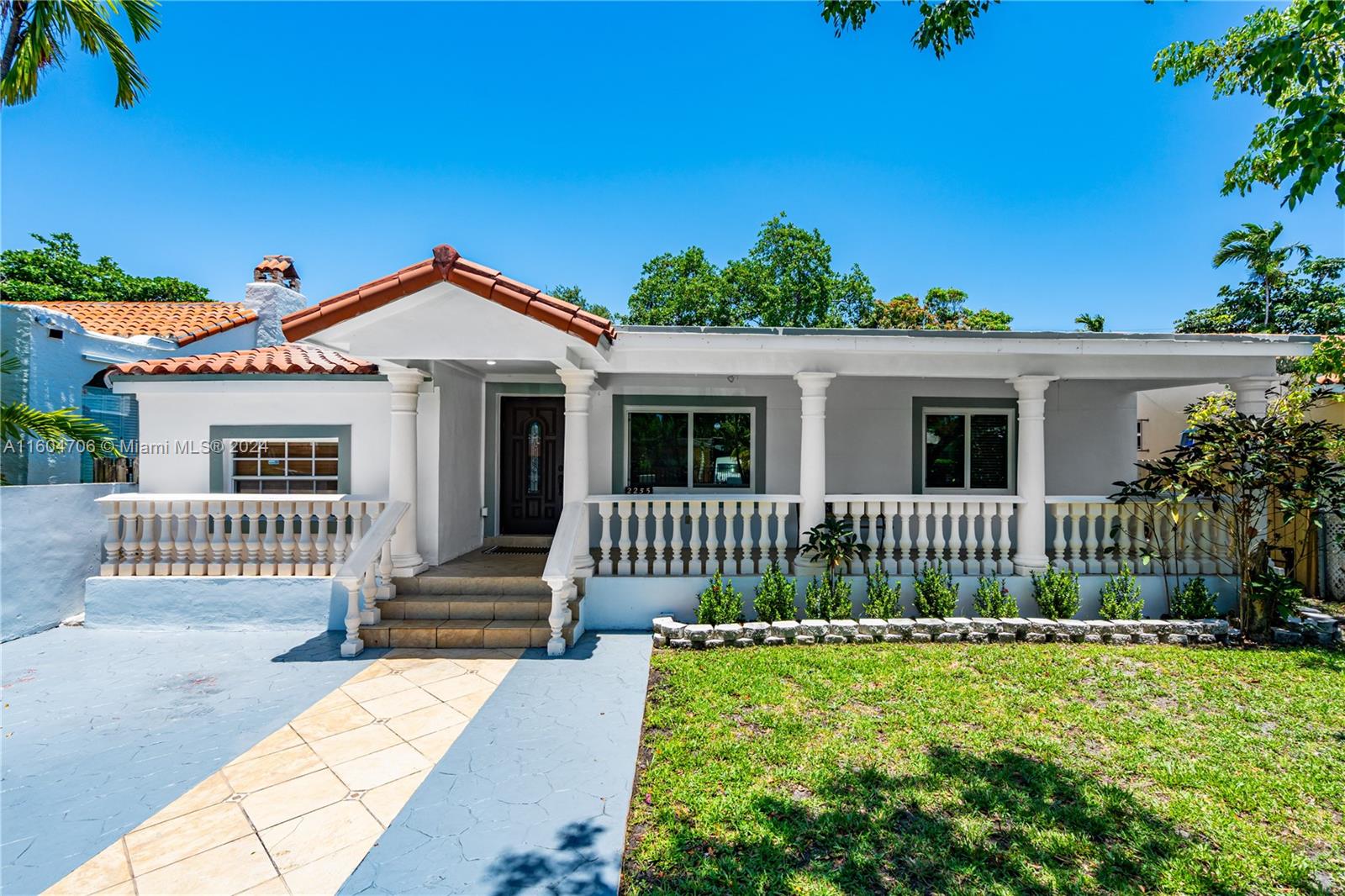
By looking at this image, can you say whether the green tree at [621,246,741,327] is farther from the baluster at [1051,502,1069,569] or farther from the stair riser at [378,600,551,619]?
the stair riser at [378,600,551,619]

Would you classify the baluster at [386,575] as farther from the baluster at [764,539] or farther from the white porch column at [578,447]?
the baluster at [764,539]

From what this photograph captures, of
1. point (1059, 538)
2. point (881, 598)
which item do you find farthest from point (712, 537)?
point (1059, 538)

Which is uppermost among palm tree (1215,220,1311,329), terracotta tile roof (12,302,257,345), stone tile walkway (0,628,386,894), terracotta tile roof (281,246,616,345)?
palm tree (1215,220,1311,329)

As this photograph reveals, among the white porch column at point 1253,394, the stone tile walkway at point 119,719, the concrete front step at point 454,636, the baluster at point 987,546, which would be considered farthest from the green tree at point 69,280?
the white porch column at point 1253,394

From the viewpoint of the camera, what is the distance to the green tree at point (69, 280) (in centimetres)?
2388

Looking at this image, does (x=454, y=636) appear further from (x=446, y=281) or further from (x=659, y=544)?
(x=446, y=281)

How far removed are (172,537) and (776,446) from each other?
8.19 m

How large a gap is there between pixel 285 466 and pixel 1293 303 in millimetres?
33288

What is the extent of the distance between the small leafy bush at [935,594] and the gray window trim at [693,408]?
2.69 meters

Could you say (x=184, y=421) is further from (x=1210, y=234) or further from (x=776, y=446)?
(x=1210, y=234)

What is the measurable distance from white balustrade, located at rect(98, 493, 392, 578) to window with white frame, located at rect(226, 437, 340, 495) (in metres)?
0.77

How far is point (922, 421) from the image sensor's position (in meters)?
8.64

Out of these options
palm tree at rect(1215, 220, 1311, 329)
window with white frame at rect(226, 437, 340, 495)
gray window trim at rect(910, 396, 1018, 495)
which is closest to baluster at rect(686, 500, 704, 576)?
gray window trim at rect(910, 396, 1018, 495)

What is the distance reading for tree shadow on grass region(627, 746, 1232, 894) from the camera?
261cm
